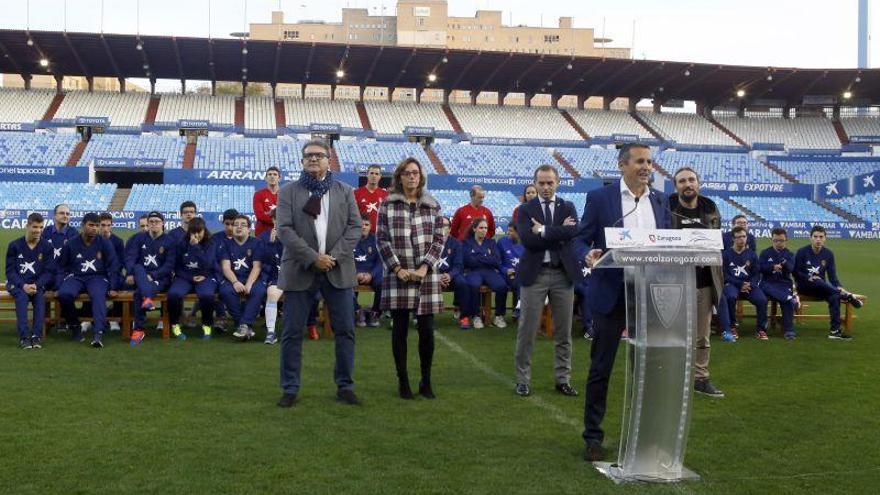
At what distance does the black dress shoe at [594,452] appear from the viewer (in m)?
4.84

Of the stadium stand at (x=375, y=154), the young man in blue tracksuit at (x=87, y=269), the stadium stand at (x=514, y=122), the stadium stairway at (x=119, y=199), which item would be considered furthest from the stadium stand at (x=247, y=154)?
the young man in blue tracksuit at (x=87, y=269)

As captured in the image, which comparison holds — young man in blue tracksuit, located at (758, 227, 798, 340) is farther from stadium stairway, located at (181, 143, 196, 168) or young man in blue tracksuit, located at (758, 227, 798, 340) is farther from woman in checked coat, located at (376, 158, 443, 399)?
stadium stairway, located at (181, 143, 196, 168)

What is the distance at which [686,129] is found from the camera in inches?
2050

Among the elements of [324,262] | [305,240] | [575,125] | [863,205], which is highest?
[575,125]

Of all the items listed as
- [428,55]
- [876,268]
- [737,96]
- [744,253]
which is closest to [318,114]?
Result: [428,55]

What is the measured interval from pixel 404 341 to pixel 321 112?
143ft

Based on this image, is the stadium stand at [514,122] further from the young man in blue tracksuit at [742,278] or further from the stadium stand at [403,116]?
the young man in blue tracksuit at [742,278]

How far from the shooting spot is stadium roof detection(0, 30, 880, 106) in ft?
138

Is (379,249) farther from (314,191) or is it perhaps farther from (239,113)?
Answer: (239,113)

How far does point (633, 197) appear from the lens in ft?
16.5

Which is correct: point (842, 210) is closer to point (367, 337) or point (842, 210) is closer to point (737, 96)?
point (737, 96)

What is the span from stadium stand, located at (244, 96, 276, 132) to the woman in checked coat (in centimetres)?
4075

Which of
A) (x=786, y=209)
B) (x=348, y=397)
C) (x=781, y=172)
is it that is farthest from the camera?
(x=781, y=172)

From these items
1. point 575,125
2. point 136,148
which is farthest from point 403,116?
point 136,148
